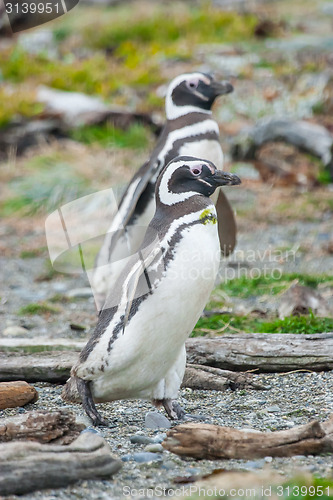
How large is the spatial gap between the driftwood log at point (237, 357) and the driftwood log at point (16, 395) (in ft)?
0.94

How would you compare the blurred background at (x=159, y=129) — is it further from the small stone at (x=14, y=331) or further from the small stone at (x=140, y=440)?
the small stone at (x=140, y=440)

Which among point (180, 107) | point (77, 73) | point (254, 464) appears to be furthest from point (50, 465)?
point (77, 73)

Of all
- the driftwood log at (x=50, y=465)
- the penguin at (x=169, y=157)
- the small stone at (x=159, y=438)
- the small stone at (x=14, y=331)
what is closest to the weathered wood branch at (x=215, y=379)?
the small stone at (x=159, y=438)

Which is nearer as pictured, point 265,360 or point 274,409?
point 274,409

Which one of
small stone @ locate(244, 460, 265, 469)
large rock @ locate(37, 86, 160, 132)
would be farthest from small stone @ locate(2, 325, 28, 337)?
large rock @ locate(37, 86, 160, 132)

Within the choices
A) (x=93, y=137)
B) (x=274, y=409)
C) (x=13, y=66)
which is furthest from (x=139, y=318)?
(x=13, y=66)

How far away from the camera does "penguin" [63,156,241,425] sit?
3.78 m

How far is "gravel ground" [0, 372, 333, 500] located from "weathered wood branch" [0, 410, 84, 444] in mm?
221

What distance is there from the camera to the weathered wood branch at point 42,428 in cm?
331

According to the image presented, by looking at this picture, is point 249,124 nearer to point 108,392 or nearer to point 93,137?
point 93,137

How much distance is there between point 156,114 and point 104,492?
9.38 m

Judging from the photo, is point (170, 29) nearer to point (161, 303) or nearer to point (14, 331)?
point (14, 331)

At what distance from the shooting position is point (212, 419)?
12.6ft

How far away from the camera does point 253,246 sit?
8.01m
